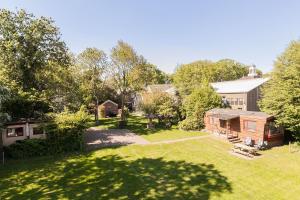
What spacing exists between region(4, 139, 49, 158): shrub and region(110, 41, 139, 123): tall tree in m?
16.4

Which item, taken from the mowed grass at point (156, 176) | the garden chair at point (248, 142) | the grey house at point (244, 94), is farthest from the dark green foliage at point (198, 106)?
the mowed grass at point (156, 176)

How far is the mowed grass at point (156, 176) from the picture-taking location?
1302cm

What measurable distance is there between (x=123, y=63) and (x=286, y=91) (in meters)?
24.0

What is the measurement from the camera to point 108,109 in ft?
169

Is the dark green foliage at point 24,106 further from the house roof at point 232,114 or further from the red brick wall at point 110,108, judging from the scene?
the red brick wall at point 110,108

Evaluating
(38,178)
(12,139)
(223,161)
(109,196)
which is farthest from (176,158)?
(12,139)

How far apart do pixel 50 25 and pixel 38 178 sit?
2086 cm

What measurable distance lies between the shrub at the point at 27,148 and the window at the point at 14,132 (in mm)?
1371

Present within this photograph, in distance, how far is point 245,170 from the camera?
16.2 m

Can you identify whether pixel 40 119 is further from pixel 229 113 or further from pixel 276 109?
pixel 276 109

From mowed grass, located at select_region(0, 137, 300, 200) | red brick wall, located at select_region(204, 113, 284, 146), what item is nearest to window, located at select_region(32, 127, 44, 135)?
mowed grass, located at select_region(0, 137, 300, 200)

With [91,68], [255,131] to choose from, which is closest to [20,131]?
[91,68]

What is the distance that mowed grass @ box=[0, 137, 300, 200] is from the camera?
1302cm

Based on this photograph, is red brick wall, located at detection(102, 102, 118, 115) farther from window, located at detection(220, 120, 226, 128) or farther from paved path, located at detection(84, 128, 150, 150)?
window, located at detection(220, 120, 226, 128)
